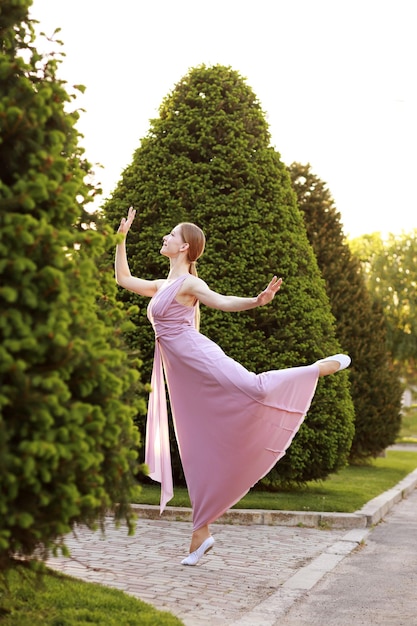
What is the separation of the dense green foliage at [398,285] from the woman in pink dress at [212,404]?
3850 centimetres

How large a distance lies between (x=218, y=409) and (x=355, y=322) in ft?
37.1

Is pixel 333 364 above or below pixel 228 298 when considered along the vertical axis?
below

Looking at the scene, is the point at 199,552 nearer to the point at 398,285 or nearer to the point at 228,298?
the point at 228,298

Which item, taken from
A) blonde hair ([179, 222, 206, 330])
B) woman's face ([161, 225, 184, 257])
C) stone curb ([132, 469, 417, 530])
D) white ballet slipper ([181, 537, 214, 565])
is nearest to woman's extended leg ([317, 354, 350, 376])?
blonde hair ([179, 222, 206, 330])

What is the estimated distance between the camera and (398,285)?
48875mm

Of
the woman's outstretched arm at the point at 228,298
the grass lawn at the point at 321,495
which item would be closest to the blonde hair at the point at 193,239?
the woman's outstretched arm at the point at 228,298

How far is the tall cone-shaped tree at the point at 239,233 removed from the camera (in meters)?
11.5

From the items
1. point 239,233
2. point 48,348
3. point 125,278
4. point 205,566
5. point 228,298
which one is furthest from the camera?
point 239,233

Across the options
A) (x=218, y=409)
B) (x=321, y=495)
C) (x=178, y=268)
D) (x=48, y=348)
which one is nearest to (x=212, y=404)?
(x=218, y=409)

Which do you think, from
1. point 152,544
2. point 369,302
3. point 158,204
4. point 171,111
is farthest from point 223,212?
point 369,302

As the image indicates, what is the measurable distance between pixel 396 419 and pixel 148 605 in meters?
14.1

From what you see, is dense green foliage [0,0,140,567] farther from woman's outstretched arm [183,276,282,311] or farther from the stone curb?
the stone curb

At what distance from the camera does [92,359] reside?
376 centimetres

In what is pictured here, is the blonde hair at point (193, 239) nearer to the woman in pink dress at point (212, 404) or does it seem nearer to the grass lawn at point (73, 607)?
the woman in pink dress at point (212, 404)
